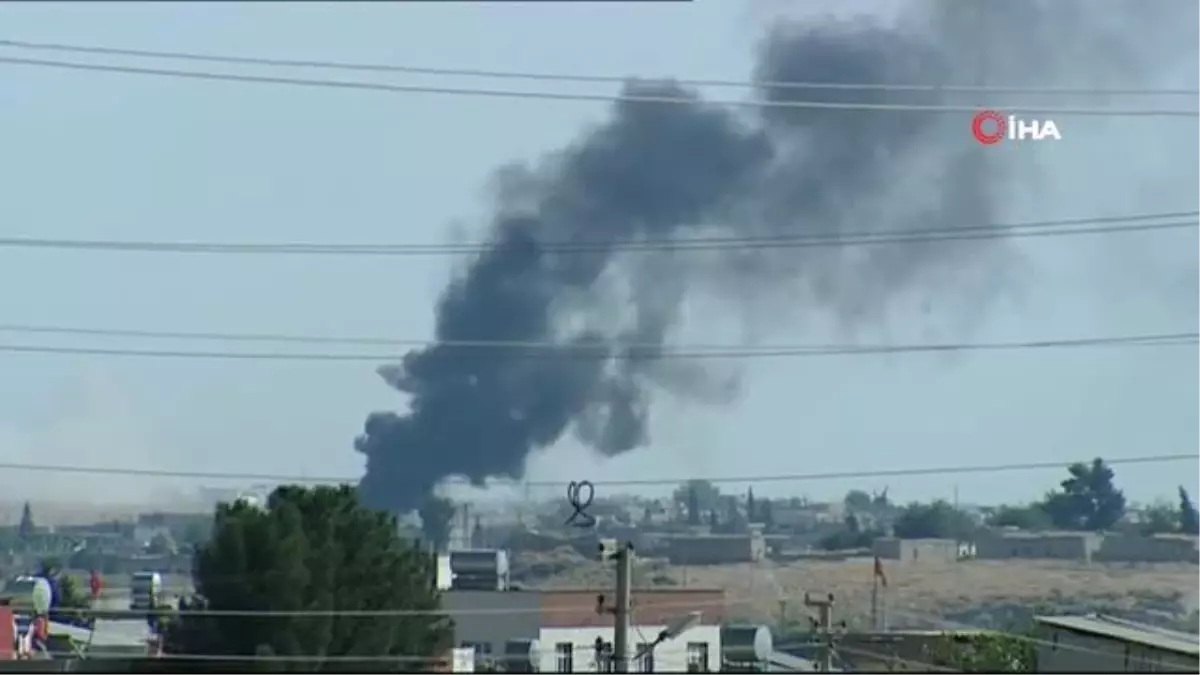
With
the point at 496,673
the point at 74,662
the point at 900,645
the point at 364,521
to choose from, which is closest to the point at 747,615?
the point at 900,645

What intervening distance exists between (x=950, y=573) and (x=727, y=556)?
9552mm

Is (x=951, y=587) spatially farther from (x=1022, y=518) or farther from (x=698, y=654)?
(x=698, y=654)

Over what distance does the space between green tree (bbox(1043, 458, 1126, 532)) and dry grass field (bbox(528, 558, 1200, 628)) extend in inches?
246

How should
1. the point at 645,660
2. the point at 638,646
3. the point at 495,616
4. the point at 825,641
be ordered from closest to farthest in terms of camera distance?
the point at 825,641, the point at 645,660, the point at 638,646, the point at 495,616

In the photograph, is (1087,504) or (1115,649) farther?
(1087,504)

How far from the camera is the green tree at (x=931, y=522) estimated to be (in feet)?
283

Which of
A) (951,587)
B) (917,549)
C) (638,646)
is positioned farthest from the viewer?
(917,549)

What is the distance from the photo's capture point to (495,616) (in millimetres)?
54250

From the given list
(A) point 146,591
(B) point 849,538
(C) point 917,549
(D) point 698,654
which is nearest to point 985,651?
(D) point 698,654

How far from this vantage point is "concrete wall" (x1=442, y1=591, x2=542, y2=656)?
5353 cm

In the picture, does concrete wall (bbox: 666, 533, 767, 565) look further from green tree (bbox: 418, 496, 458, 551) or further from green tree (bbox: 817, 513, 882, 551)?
green tree (bbox: 418, 496, 458, 551)

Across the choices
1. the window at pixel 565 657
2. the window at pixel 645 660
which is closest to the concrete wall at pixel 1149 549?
the window at pixel 565 657

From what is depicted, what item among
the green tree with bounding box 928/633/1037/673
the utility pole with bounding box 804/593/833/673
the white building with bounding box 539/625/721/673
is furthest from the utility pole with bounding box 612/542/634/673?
the green tree with bounding box 928/633/1037/673

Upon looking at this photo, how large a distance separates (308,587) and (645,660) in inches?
265
